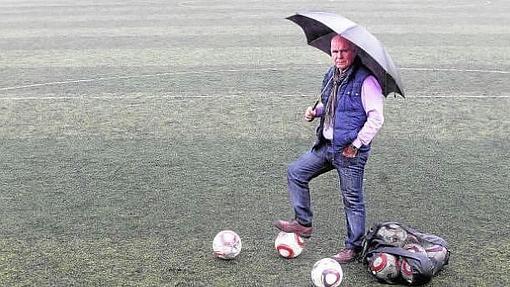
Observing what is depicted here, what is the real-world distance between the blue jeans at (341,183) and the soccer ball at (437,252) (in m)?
0.50

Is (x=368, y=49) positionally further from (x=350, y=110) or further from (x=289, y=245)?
(x=289, y=245)

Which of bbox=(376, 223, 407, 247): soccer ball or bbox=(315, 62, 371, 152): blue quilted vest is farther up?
bbox=(315, 62, 371, 152): blue quilted vest

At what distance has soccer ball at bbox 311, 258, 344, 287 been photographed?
182 inches

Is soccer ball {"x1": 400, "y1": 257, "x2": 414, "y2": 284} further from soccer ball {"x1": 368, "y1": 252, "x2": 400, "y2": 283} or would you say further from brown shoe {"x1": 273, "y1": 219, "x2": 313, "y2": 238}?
brown shoe {"x1": 273, "y1": 219, "x2": 313, "y2": 238}

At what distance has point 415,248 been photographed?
191 inches

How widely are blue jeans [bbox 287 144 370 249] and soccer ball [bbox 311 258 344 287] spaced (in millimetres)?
459

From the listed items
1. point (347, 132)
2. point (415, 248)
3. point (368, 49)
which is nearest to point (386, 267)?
point (415, 248)

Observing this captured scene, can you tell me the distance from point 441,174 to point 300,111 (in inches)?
111

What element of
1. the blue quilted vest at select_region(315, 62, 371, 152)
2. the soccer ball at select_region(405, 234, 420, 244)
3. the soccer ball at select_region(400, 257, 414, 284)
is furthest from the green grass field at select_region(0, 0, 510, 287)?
the blue quilted vest at select_region(315, 62, 371, 152)

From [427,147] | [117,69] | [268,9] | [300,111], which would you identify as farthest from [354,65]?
[268,9]

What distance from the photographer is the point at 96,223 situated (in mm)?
5855

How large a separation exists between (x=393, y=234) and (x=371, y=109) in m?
0.99

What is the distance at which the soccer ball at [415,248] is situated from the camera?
4812 millimetres

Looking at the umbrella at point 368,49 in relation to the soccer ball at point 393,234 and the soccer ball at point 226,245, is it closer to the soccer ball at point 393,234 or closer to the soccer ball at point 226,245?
the soccer ball at point 393,234
